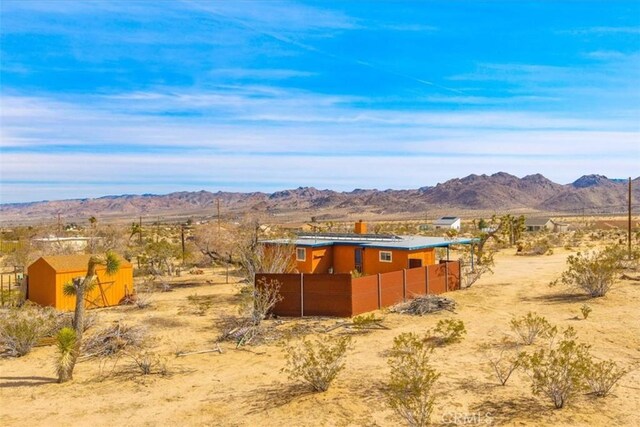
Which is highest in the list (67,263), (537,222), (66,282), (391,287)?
(537,222)

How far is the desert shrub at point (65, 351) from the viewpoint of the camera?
13453 millimetres

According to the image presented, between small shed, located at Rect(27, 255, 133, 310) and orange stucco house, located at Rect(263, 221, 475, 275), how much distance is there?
8.45 m

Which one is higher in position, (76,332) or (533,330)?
(76,332)

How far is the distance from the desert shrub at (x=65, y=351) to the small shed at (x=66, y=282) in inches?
361

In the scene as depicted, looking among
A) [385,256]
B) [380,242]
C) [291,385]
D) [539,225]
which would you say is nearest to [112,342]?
[291,385]

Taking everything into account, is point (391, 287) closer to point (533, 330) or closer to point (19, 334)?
point (533, 330)

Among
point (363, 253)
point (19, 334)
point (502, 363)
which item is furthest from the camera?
point (363, 253)

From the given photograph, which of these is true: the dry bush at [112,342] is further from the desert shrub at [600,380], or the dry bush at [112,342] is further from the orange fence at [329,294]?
the desert shrub at [600,380]

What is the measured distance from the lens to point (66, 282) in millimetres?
23109

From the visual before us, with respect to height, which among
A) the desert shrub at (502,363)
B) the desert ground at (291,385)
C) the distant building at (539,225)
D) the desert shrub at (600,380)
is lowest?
the desert ground at (291,385)

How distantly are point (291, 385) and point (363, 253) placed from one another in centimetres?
1619

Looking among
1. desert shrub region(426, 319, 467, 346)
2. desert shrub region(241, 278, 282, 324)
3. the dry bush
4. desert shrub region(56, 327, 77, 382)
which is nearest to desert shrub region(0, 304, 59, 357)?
the dry bush

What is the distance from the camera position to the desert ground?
11.1 meters

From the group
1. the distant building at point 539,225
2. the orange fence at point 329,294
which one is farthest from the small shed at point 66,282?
the distant building at point 539,225
